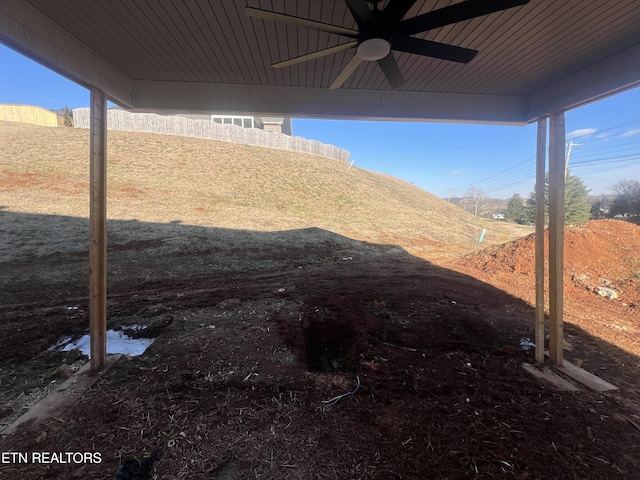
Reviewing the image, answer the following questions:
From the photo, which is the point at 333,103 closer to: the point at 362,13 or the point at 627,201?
the point at 362,13

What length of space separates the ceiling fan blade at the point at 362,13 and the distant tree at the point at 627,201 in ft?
98.4

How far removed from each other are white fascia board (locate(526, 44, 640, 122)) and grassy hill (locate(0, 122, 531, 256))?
9.04 m

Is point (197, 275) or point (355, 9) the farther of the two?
point (197, 275)

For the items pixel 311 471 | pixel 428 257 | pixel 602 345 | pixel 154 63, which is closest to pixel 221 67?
pixel 154 63

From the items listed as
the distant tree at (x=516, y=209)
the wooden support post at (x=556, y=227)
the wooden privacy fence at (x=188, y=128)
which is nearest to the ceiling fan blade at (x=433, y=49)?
the wooden support post at (x=556, y=227)

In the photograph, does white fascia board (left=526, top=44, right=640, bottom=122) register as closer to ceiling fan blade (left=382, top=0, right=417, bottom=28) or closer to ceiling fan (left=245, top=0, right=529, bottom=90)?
ceiling fan (left=245, top=0, right=529, bottom=90)

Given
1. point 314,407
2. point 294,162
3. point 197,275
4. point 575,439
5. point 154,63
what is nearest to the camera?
point 575,439

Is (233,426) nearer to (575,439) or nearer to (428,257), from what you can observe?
(575,439)

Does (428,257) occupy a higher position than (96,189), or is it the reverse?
(96,189)

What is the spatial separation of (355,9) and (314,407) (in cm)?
299

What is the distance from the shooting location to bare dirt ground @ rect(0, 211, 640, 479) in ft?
6.27

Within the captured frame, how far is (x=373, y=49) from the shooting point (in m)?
2.17

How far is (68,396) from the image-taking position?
98.3 inches

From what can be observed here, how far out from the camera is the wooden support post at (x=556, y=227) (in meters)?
3.13
